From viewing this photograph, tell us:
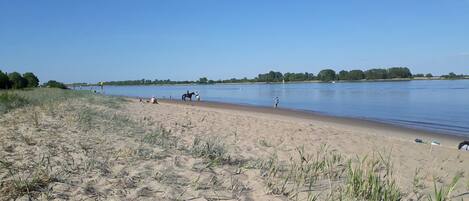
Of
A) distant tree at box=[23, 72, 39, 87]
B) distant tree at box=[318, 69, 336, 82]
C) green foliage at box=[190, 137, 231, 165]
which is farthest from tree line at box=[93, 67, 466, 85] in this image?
green foliage at box=[190, 137, 231, 165]

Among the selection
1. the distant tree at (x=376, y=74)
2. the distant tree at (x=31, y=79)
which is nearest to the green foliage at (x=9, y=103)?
the distant tree at (x=31, y=79)

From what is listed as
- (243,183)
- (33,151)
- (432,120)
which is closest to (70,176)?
(33,151)

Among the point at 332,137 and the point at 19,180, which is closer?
the point at 19,180

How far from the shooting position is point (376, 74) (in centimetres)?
13050

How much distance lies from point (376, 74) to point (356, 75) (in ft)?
20.8

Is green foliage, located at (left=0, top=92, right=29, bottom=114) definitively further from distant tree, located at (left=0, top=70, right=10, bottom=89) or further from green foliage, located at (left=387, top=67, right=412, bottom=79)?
green foliage, located at (left=387, top=67, right=412, bottom=79)

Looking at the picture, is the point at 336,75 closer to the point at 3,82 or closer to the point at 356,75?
the point at 356,75

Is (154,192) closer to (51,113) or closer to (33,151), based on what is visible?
(33,151)

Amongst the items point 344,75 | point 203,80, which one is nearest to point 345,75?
point 344,75

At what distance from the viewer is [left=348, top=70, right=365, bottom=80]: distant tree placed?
13312 cm

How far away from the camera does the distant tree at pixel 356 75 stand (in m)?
133

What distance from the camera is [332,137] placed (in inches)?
468

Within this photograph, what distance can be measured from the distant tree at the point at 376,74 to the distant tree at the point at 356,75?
1510mm

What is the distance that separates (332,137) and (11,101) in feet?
36.1
